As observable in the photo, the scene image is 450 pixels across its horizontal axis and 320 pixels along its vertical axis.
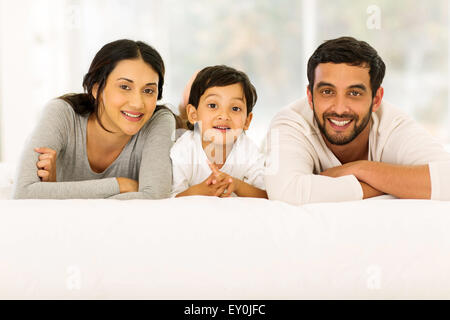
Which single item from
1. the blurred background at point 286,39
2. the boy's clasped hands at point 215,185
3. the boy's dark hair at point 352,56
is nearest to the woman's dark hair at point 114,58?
the boy's clasped hands at point 215,185

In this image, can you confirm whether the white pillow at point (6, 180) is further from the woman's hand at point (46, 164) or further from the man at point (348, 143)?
the man at point (348, 143)

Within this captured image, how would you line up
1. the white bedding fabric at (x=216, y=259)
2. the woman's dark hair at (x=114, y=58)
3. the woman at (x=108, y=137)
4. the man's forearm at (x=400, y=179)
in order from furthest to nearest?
the woman's dark hair at (x=114, y=58) < the woman at (x=108, y=137) < the man's forearm at (x=400, y=179) < the white bedding fabric at (x=216, y=259)

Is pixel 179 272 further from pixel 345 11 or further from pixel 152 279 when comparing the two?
pixel 345 11

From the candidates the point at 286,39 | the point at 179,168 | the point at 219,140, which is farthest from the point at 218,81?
the point at 286,39

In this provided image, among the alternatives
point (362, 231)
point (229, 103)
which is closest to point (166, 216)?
point (362, 231)

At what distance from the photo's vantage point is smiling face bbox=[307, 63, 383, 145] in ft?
4.42

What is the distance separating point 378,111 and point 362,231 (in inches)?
24.1

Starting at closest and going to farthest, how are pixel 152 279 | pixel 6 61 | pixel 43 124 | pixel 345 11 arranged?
pixel 152 279, pixel 43 124, pixel 6 61, pixel 345 11

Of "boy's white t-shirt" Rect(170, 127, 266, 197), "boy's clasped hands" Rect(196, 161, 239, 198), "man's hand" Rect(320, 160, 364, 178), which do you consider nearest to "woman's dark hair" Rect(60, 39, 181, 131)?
"boy's white t-shirt" Rect(170, 127, 266, 197)

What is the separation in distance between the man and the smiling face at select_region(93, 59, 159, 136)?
390 mm

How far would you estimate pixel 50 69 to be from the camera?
3.71 meters

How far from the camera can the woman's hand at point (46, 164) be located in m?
1.31

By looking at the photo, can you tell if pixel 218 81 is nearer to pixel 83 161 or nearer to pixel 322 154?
pixel 322 154

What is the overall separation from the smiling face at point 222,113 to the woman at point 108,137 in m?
0.12
